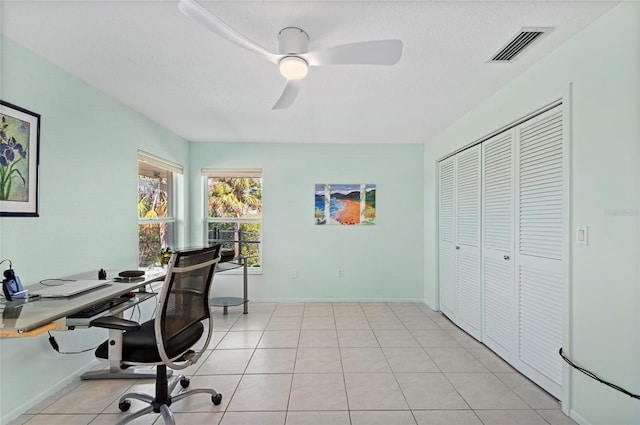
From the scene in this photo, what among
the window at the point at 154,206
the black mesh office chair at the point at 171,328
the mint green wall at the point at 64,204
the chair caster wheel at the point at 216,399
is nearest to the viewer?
the black mesh office chair at the point at 171,328

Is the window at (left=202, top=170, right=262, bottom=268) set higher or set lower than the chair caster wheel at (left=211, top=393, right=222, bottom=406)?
higher

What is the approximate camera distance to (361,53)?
1635 mm

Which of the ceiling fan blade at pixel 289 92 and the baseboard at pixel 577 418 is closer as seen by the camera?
the baseboard at pixel 577 418

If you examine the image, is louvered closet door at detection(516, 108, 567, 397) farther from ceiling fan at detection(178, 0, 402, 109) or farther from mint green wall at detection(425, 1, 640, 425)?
ceiling fan at detection(178, 0, 402, 109)

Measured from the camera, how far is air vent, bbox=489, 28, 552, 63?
5.90 feet

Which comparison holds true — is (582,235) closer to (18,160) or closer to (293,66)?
(293,66)

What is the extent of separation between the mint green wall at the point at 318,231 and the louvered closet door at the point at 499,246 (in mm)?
1599

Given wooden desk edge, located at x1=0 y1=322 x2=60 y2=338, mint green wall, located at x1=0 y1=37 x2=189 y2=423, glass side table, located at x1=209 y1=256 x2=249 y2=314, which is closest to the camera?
wooden desk edge, located at x1=0 y1=322 x2=60 y2=338

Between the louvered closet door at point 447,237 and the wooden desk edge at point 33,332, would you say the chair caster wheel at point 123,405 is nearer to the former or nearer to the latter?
the wooden desk edge at point 33,332

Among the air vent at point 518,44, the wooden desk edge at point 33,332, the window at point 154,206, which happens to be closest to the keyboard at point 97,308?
the wooden desk edge at point 33,332

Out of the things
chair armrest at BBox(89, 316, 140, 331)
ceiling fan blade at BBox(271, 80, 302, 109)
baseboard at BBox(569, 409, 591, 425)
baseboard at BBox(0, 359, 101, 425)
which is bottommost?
baseboard at BBox(0, 359, 101, 425)

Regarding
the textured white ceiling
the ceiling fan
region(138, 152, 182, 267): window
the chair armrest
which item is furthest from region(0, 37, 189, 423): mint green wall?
the ceiling fan

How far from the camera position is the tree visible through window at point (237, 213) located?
15.0 feet

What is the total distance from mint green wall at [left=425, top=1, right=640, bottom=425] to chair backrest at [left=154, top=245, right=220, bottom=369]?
2.32m
